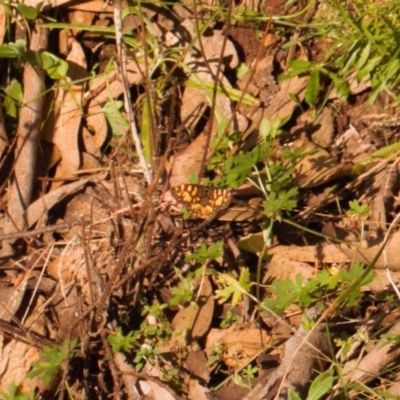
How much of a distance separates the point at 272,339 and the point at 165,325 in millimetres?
434

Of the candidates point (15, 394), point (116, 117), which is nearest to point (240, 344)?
point (15, 394)

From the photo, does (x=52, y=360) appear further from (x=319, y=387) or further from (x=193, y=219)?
(x=319, y=387)

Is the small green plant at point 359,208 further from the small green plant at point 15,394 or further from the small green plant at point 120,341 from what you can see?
the small green plant at point 15,394

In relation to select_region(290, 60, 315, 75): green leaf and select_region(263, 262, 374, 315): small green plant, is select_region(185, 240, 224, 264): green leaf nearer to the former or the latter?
select_region(263, 262, 374, 315): small green plant

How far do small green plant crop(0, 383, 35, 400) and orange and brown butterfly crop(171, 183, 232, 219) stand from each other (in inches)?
37.6

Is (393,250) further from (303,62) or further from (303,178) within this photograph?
(303,62)

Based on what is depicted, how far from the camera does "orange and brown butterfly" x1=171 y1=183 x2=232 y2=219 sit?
3064 mm

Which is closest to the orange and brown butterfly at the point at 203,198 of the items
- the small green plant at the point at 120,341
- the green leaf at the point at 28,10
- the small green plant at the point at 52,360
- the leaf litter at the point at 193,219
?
the leaf litter at the point at 193,219

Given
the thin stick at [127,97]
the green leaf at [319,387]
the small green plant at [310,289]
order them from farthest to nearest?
the thin stick at [127,97]
the small green plant at [310,289]
the green leaf at [319,387]

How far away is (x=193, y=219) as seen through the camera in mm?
3436

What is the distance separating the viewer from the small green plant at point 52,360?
3.10m

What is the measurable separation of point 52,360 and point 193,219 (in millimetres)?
815

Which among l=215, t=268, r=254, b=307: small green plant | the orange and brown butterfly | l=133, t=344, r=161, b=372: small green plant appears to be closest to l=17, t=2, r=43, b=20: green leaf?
the orange and brown butterfly

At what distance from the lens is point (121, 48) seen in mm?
3473
